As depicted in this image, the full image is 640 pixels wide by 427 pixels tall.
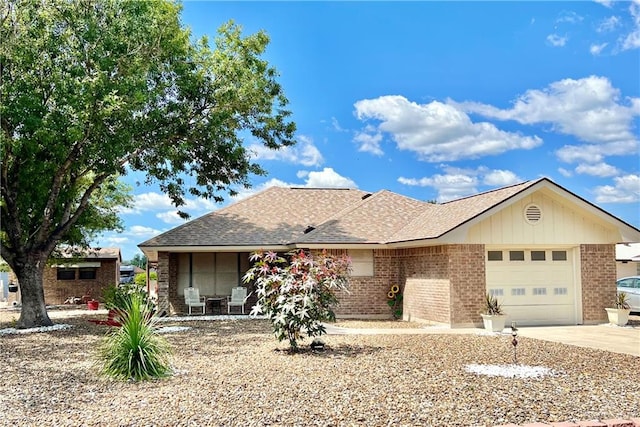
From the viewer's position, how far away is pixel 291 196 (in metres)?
25.0

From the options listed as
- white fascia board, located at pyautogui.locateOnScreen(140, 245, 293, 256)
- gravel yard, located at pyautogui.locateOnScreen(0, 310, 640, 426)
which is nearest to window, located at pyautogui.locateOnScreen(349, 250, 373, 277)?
→ white fascia board, located at pyautogui.locateOnScreen(140, 245, 293, 256)

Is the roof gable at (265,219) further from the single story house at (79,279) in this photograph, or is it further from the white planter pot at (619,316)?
the single story house at (79,279)

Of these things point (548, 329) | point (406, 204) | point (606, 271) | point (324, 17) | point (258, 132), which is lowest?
point (548, 329)

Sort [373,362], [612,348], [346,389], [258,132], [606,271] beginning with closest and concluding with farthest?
[346,389], [373,362], [612,348], [606,271], [258,132]

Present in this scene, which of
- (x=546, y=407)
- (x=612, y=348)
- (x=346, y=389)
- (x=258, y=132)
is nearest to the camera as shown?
(x=546, y=407)

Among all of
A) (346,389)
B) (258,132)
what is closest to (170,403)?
(346,389)

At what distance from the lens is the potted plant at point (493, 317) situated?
47.6 feet

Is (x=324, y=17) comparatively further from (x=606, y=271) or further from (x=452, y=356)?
(x=606, y=271)

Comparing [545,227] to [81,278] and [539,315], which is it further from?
[81,278]

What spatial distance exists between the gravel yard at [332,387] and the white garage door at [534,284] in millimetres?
3778

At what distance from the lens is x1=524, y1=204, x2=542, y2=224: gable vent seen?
638 inches

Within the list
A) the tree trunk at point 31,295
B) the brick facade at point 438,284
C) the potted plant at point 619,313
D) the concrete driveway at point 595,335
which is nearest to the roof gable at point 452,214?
the brick facade at point 438,284

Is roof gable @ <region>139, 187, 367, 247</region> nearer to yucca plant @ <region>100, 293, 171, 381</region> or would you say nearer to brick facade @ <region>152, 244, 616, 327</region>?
brick facade @ <region>152, 244, 616, 327</region>

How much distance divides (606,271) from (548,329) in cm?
300
